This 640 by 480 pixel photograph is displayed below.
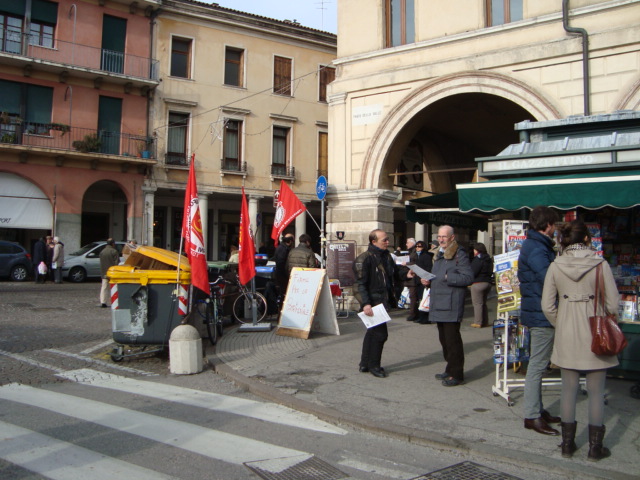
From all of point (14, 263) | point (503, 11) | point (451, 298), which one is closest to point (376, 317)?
point (451, 298)

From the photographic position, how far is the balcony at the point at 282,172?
94.8 ft

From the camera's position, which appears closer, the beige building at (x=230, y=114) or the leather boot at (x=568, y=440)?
the leather boot at (x=568, y=440)

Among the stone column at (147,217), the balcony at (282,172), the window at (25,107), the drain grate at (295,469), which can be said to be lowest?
the drain grate at (295,469)

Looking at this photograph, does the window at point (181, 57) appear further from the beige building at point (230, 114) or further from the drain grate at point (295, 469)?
the drain grate at point (295, 469)

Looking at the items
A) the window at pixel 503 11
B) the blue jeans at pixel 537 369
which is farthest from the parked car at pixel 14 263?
the blue jeans at pixel 537 369

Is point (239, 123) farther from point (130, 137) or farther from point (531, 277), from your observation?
point (531, 277)

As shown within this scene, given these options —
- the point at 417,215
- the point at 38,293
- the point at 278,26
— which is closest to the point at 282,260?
the point at 417,215

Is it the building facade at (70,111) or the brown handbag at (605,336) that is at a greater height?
the building facade at (70,111)

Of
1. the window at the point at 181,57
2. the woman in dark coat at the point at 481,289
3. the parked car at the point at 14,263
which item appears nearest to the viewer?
the woman in dark coat at the point at 481,289

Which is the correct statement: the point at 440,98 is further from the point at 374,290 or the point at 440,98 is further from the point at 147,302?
the point at 147,302

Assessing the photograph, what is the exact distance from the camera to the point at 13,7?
917 inches

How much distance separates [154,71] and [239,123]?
450cm

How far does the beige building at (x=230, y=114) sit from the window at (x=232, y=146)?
0.05 m

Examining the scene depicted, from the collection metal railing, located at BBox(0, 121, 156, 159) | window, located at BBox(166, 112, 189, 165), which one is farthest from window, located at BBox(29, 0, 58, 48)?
window, located at BBox(166, 112, 189, 165)
